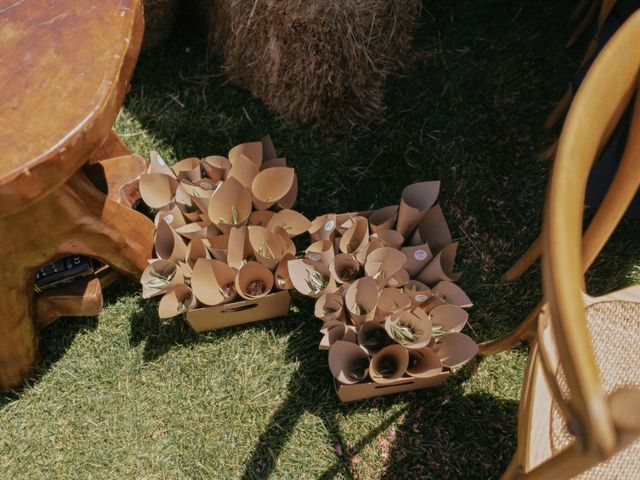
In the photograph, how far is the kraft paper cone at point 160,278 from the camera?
136 centimetres

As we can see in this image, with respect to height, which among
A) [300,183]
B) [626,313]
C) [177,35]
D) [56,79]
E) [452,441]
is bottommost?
[452,441]

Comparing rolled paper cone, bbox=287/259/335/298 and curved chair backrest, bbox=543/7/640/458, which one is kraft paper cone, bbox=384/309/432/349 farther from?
curved chair backrest, bbox=543/7/640/458

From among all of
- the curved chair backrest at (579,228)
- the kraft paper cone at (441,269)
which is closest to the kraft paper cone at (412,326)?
the kraft paper cone at (441,269)

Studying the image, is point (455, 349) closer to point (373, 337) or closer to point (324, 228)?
point (373, 337)

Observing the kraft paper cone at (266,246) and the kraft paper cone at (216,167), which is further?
the kraft paper cone at (216,167)

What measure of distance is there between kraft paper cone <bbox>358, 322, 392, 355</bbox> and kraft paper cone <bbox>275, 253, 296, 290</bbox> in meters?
0.22

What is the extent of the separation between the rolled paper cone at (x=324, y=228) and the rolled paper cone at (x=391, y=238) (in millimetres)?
118

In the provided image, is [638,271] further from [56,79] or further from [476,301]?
[56,79]

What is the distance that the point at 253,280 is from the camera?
1.43m

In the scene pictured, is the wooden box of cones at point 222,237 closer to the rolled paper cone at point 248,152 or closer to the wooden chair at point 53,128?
the rolled paper cone at point 248,152

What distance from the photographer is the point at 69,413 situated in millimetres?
1417

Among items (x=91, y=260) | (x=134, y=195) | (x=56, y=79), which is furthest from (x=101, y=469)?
(x=56, y=79)

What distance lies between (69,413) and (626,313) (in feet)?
4.23

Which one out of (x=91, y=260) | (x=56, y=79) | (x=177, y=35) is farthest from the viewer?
(x=177, y=35)
